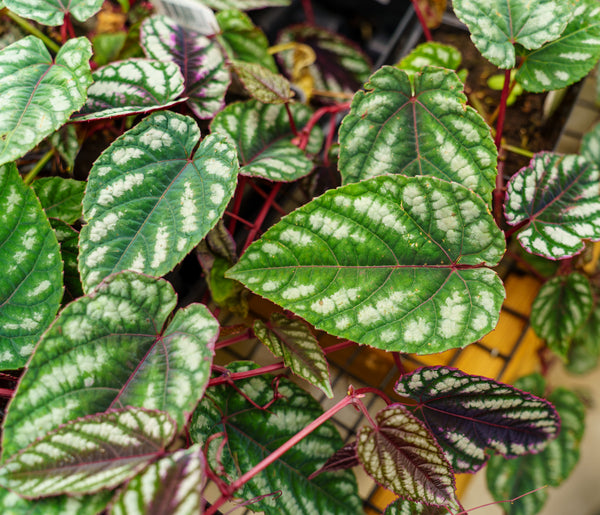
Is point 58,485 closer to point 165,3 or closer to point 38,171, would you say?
point 38,171

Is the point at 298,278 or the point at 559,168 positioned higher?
the point at 559,168

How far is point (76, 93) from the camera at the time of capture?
0.65 m

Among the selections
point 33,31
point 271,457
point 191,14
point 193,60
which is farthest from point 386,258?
point 33,31

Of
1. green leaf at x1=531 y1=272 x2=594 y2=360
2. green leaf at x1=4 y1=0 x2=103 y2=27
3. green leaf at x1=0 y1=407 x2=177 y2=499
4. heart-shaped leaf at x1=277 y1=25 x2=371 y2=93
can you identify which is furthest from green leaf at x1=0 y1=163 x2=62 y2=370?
green leaf at x1=531 y1=272 x2=594 y2=360

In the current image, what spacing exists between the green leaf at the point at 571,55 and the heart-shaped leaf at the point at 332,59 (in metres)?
0.51

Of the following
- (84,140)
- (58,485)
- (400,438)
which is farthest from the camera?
(84,140)

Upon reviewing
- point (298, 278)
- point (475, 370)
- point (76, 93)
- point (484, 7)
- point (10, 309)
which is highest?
point (484, 7)

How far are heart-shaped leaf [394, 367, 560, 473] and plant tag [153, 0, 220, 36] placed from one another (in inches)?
31.5

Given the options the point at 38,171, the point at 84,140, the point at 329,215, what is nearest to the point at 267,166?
the point at 329,215

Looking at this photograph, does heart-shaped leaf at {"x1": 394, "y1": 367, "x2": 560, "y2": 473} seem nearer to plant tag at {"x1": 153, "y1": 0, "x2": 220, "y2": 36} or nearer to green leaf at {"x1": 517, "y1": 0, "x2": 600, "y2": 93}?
green leaf at {"x1": 517, "y1": 0, "x2": 600, "y2": 93}

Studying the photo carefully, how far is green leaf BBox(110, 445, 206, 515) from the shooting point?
1.49ft

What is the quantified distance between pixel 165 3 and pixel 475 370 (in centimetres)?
103

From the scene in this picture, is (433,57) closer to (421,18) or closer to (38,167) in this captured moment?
(421,18)

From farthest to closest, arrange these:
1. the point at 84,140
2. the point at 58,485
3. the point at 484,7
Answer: the point at 84,140
the point at 484,7
the point at 58,485
